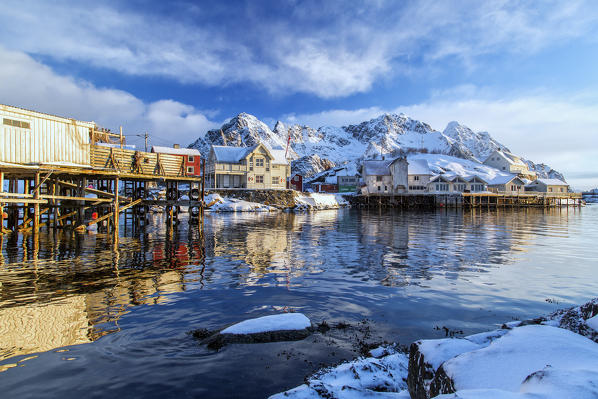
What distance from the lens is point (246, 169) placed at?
6762cm

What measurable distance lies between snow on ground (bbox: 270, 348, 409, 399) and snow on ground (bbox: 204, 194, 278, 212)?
174ft

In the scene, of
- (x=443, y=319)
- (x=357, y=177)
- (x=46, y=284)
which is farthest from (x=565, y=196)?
(x=46, y=284)

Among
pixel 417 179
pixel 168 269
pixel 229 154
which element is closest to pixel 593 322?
pixel 168 269

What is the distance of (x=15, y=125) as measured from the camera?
67.7 feet

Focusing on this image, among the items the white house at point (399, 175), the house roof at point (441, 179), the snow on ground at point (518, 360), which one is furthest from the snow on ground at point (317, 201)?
the snow on ground at point (518, 360)

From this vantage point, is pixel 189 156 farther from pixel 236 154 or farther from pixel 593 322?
pixel 593 322

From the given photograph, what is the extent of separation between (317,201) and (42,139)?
56.2 meters

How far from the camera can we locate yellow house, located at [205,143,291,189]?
67.3m

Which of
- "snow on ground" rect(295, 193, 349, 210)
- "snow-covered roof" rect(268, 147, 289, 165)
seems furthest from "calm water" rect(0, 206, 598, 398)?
"snow-covered roof" rect(268, 147, 289, 165)

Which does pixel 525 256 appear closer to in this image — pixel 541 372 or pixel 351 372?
pixel 351 372

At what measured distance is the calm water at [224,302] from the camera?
235 inches

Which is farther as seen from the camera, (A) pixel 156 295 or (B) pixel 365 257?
(B) pixel 365 257

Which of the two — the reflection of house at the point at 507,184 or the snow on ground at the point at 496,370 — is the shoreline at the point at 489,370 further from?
the reflection of house at the point at 507,184

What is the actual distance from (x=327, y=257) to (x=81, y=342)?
11.8 meters
